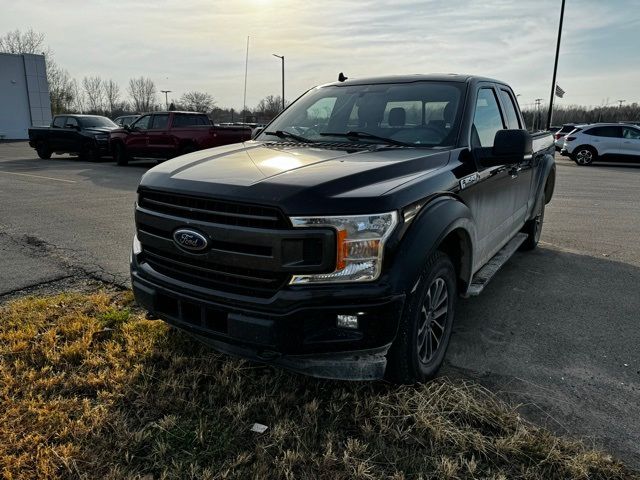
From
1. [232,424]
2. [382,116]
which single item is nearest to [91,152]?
[382,116]

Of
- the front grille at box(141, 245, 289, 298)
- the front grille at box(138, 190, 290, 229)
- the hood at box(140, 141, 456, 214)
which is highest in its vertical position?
the hood at box(140, 141, 456, 214)

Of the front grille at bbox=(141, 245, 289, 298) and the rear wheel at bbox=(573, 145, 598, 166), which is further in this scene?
the rear wheel at bbox=(573, 145, 598, 166)

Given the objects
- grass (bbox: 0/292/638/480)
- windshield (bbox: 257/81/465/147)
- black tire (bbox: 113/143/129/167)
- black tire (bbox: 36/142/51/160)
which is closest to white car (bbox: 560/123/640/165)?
black tire (bbox: 113/143/129/167)

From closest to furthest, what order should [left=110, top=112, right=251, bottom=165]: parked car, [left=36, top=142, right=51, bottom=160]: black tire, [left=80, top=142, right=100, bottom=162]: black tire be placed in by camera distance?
[left=110, top=112, right=251, bottom=165]: parked car
[left=80, top=142, right=100, bottom=162]: black tire
[left=36, top=142, right=51, bottom=160]: black tire

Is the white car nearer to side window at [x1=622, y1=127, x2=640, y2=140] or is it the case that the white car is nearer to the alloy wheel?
side window at [x1=622, y1=127, x2=640, y2=140]

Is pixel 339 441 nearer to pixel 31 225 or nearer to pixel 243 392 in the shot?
pixel 243 392

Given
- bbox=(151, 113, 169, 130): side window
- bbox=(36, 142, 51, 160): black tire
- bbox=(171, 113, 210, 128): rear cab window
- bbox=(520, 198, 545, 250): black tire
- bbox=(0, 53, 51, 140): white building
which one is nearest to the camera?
bbox=(520, 198, 545, 250): black tire

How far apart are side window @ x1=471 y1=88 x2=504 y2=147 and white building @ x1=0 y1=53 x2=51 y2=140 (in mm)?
46032

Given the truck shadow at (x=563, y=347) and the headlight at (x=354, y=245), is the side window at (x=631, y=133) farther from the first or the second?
the headlight at (x=354, y=245)

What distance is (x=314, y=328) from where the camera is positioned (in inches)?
93.0

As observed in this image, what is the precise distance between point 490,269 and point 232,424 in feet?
8.00

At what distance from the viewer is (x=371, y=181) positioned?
2.54m

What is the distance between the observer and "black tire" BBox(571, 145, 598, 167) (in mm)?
18594

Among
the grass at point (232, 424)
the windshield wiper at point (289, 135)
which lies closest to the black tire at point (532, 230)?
the windshield wiper at point (289, 135)
